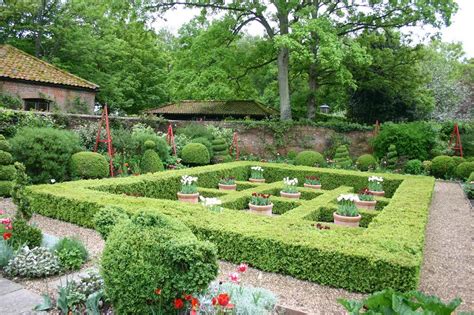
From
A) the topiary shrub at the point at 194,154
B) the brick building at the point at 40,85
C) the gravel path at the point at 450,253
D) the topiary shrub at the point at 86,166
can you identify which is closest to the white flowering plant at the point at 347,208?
the gravel path at the point at 450,253

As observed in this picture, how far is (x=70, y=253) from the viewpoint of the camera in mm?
4473

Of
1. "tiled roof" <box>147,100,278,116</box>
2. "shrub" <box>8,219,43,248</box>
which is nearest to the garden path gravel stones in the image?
"shrub" <box>8,219,43,248</box>

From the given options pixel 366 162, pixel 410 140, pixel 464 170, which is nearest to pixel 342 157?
pixel 366 162

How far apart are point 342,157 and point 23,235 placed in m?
14.5

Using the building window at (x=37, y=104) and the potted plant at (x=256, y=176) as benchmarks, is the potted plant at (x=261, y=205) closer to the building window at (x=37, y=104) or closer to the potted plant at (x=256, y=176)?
the potted plant at (x=256, y=176)

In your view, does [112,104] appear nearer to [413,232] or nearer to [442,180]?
[442,180]

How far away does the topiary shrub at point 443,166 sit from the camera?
14.8 meters

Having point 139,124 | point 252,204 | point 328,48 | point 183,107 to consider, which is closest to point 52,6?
point 183,107

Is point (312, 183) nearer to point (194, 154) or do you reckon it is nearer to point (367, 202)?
point (367, 202)

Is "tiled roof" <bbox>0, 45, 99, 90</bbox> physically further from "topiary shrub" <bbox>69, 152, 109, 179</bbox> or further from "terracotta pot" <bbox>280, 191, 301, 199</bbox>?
"terracotta pot" <bbox>280, 191, 301, 199</bbox>

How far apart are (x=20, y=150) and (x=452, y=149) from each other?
16.2 metres

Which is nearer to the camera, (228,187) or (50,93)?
(228,187)

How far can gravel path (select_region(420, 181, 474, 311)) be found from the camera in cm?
428

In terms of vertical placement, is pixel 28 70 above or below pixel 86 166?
above
